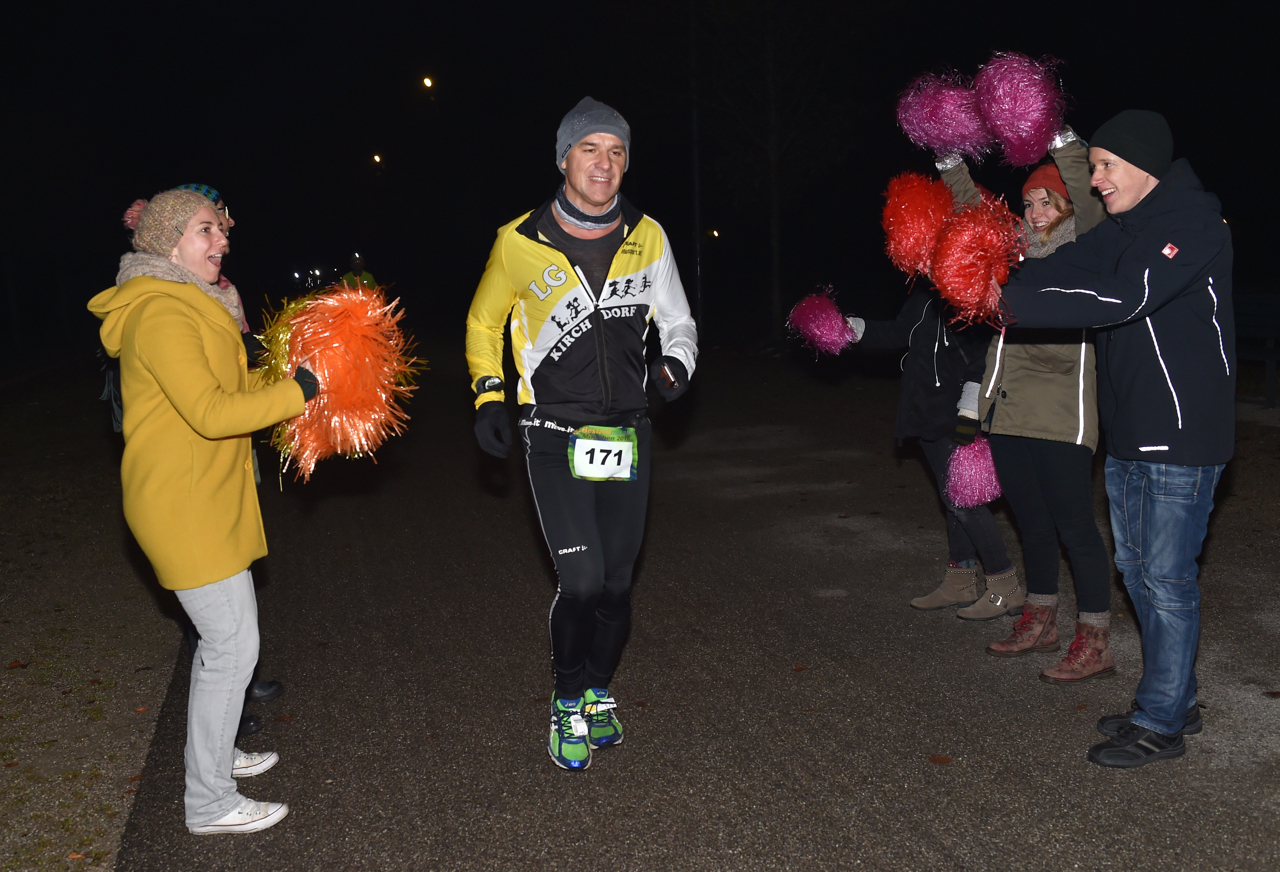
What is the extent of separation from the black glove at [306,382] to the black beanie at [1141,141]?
284 cm

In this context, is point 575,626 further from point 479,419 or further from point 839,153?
point 839,153

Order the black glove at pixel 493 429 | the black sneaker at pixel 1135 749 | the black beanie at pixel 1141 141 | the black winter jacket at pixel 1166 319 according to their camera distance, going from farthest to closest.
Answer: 1. the black glove at pixel 493 429
2. the black sneaker at pixel 1135 749
3. the black beanie at pixel 1141 141
4. the black winter jacket at pixel 1166 319

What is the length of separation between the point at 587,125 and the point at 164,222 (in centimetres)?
154

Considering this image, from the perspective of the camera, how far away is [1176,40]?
2875 cm

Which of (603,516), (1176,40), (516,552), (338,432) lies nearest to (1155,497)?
(603,516)

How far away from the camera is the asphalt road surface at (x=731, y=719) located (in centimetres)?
331

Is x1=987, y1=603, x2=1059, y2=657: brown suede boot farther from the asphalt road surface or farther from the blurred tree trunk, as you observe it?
the blurred tree trunk

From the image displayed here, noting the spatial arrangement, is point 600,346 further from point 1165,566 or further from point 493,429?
point 1165,566

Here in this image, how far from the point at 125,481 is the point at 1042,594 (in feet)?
13.0

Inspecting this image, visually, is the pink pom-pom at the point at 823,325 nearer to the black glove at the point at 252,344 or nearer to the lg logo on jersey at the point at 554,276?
the lg logo on jersey at the point at 554,276

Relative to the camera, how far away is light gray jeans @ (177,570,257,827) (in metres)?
3.42

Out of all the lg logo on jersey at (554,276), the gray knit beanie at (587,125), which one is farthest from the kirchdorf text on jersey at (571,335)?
the gray knit beanie at (587,125)

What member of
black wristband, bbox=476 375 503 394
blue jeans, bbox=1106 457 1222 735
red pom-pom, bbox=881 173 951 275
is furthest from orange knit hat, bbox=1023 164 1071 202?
black wristband, bbox=476 375 503 394

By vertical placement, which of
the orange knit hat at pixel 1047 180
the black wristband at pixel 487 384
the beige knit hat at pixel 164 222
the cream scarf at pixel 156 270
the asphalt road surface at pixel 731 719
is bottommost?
the asphalt road surface at pixel 731 719
